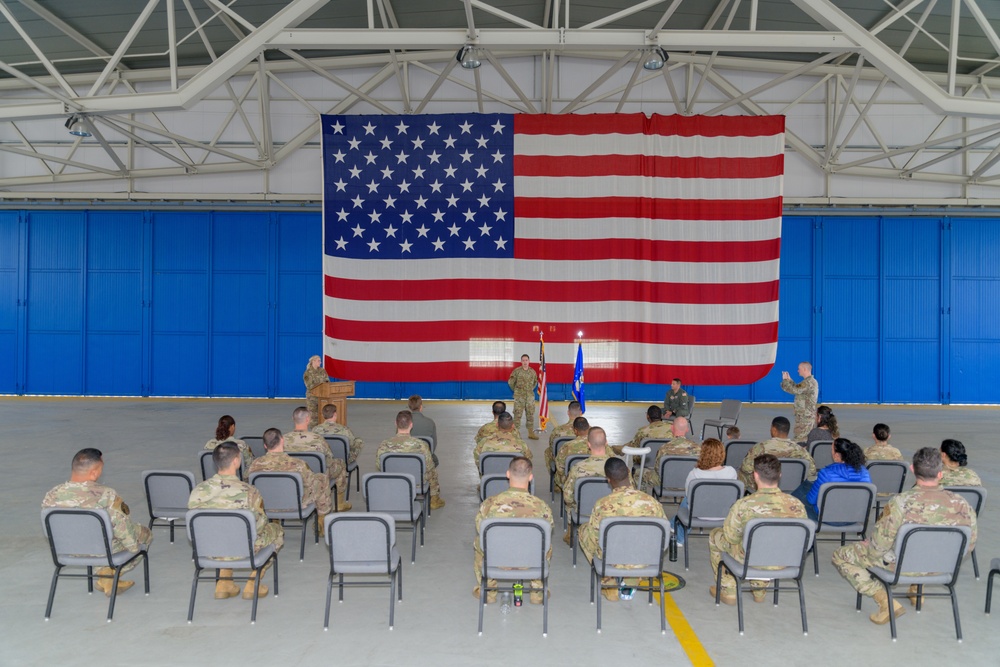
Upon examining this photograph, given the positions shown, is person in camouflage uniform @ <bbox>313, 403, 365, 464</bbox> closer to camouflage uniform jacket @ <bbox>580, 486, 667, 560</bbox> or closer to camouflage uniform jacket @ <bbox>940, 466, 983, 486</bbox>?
camouflage uniform jacket @ <bbox>580, 486, 667, 560</bbox>

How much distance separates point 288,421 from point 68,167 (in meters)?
10.3

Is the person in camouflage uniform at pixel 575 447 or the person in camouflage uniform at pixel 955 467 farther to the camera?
the person in camouflage uniform at pixel 575 447

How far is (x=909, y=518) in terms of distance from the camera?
15.1ft

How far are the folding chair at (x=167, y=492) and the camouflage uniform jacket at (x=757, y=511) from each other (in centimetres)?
430

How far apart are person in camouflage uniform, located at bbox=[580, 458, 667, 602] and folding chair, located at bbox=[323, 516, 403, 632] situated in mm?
1346

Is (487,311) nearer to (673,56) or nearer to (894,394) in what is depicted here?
(673,56)

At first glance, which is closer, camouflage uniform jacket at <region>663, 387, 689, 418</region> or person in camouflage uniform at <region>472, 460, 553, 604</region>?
person in camouflage uniform at <region>472, 460, 553, 604</region>

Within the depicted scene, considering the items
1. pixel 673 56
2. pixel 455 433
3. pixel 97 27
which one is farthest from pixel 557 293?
pixel 97 27

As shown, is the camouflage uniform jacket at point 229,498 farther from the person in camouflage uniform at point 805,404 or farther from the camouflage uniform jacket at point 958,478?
the person in camouflage uniform at point 805,404

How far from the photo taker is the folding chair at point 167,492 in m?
5.98

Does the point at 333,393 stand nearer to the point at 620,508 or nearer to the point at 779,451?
the point at 779,451

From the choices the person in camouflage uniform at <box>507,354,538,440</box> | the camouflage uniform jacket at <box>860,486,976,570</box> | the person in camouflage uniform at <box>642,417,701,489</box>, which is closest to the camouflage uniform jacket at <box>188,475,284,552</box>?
the person in camouflage uniform at <box>642,417,701,489</box>

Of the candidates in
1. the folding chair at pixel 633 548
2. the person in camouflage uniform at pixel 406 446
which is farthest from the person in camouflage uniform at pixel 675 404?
the folding chair at pixel 633 548

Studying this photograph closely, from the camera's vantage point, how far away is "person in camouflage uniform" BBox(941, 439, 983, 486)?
589 centimetres
